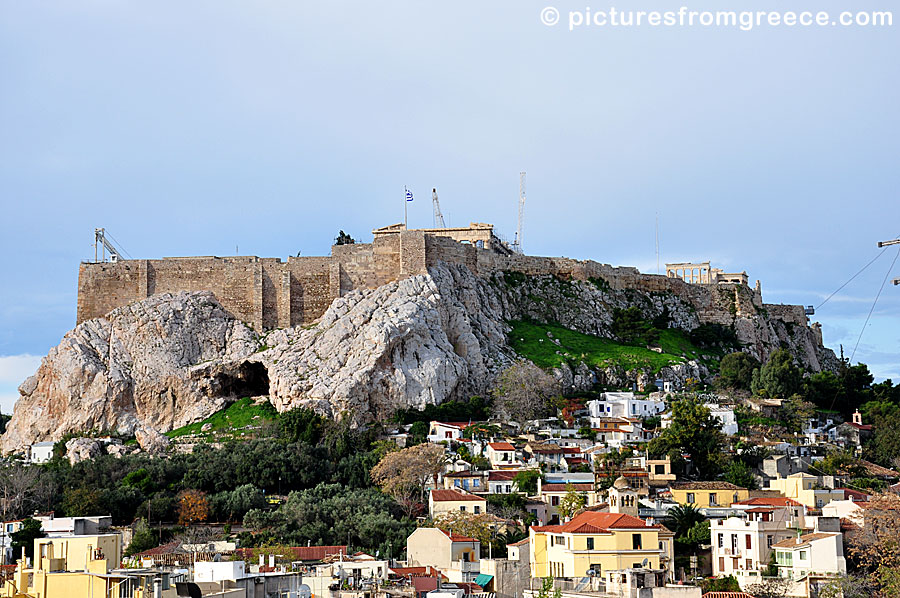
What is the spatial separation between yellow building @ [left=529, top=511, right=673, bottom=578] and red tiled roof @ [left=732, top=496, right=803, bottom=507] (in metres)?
10.0

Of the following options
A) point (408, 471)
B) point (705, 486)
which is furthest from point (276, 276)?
point (705, 486)

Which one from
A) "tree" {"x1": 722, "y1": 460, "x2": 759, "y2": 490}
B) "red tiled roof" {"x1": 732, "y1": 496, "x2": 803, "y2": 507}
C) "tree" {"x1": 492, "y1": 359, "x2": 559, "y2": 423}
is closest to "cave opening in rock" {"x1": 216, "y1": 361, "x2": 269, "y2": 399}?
"tree" {"x1": 492, "y1": 359, "x2": 559, "y2": 423}

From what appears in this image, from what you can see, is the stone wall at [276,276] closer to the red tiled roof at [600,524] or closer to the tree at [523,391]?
the tree at [523,391]

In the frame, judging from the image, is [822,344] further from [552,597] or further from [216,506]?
[552,597]

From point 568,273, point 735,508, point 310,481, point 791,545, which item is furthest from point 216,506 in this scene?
point 568,273

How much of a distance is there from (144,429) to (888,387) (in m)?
53.8

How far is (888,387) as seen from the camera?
97.5 metres

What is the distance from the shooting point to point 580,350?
9088 centimetres

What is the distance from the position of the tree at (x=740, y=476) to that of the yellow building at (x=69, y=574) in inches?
1498

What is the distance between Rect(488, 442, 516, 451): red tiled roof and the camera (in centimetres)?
7294

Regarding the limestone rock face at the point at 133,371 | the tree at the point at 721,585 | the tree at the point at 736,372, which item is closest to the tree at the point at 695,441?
the tree at the point at 736,372

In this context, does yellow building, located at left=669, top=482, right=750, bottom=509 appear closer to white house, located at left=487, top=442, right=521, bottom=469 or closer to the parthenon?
white house, located at left=487, top=442, right=521, bottom=469

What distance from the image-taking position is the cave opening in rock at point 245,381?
274ft

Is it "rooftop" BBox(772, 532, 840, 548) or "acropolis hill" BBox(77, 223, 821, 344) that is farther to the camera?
"acropolis hill" BBox(77, 223, 821, 344)
